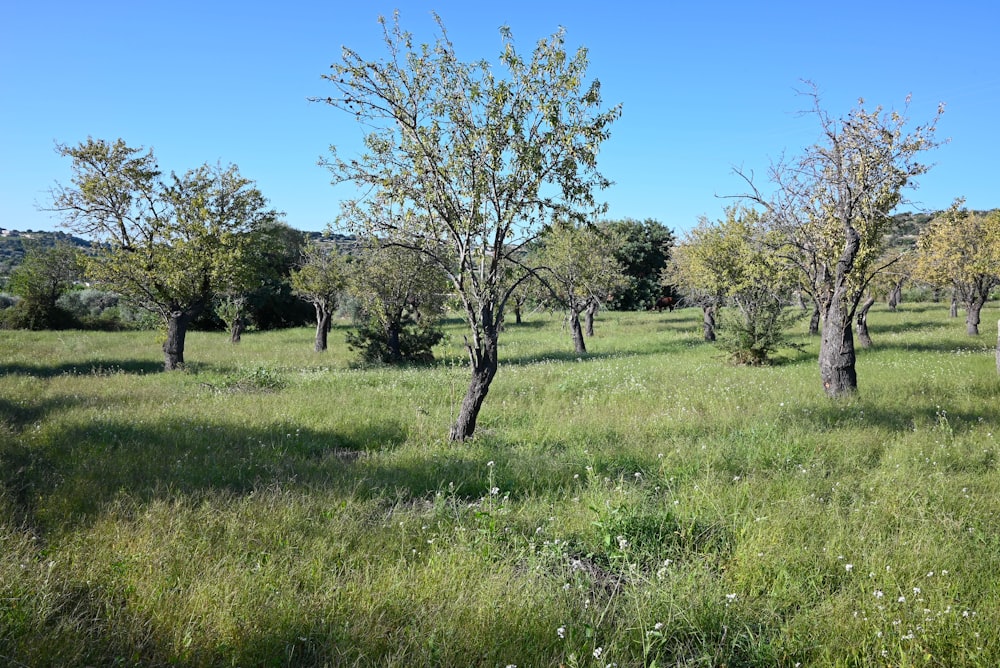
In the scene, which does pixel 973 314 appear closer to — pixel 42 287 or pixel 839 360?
pixel 839 360

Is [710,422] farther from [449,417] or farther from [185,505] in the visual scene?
[185,505]

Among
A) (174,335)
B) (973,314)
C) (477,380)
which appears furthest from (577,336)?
(973,314)

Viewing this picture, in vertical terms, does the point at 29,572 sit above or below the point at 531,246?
below

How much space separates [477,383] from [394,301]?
14.0 m

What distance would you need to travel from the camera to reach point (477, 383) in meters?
9.10

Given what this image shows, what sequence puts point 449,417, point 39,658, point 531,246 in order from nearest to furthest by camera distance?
point 39,658
point 531,246
point 449,417

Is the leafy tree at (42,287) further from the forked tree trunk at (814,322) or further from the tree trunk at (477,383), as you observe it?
the forked tree trunk at (814,322)

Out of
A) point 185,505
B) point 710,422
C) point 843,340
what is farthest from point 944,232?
point 185,505

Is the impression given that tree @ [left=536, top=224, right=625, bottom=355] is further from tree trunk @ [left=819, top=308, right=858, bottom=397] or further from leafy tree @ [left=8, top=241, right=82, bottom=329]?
leafy tree @ [left=8, top=241, right=82, bottom=329]

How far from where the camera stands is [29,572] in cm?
386

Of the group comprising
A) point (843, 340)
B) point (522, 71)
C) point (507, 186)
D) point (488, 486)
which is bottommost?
point (488, 486)

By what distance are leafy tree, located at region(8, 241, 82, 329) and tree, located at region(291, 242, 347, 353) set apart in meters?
16.8

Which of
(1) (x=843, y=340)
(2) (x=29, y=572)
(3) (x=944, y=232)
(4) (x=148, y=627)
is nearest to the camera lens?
(4) (x=148, y=627)

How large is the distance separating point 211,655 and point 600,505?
3.49 m
